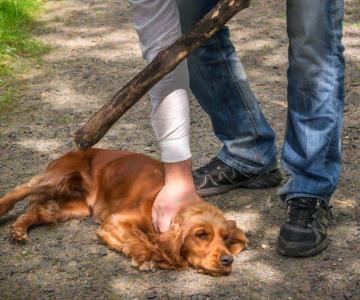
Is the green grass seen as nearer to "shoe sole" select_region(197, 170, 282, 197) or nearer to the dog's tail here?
the dog's tail

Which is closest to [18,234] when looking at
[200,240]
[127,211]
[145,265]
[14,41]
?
[127,211]

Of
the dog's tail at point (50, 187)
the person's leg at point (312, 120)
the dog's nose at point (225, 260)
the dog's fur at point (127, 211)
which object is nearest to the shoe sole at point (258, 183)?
the dog's fur at point (127, 211)

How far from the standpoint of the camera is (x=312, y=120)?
11.8 feet

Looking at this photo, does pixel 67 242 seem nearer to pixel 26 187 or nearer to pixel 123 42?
pixel 26 187

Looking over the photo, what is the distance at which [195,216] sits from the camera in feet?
12.1

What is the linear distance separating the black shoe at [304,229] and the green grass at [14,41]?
268 cm

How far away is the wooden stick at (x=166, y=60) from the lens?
3.31 m

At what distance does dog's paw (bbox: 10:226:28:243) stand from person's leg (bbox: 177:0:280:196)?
3.18 ft

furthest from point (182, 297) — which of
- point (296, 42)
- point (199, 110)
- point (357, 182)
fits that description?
point (199, 110)

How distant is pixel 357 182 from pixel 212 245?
123 cm

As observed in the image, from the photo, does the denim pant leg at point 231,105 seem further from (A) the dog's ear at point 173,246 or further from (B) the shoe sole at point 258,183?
(A) the dog's ear at point 173,246

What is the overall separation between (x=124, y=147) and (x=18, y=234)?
1302 mm

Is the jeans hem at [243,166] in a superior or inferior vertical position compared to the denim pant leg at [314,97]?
inferior

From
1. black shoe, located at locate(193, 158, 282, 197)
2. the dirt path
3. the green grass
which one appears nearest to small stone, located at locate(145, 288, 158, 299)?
the dirt path
